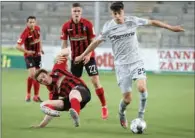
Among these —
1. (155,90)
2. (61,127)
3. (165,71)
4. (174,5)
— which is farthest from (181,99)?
(174,5)

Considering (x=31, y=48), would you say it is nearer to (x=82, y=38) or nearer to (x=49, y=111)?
(x=82, y=38)

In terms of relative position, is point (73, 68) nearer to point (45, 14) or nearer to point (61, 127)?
point (61, 127)

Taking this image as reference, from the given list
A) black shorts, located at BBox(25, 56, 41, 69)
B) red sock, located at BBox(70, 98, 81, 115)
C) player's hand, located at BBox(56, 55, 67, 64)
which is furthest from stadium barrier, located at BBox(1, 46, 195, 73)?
red sock, located at BBox(70, 98, 81, 115)

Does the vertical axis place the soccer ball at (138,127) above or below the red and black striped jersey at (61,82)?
below

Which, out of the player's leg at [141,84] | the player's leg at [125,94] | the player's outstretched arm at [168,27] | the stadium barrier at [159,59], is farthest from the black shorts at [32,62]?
the stadium barrier at [159,59]

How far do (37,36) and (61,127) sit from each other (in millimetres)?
4458

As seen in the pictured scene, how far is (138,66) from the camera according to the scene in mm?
8125

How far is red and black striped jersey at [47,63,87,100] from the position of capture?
25.7 ft

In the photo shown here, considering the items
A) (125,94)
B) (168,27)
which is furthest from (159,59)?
(168,27)

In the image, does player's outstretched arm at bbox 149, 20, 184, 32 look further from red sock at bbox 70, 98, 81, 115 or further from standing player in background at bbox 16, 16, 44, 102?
standing player in background at bbox 16, 16, 44, 102

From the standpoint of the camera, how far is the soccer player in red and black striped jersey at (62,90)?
7448mm

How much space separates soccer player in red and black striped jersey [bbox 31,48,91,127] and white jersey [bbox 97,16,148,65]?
0.75m

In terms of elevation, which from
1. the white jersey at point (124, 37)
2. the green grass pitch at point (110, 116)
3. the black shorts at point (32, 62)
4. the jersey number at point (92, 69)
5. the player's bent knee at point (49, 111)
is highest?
the white jersey at point (124, 37)

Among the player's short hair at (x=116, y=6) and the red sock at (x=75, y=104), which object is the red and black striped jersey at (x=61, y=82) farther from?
the player's short hair at (x=116, y=6)
